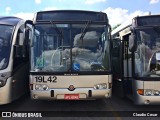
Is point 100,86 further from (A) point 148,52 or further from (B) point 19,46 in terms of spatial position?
(B) point 19,46

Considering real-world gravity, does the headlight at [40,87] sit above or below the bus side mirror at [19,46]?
below

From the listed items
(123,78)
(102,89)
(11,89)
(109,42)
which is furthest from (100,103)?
(11,89)

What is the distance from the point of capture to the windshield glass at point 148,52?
8.07m

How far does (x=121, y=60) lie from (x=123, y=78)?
2.15 feet

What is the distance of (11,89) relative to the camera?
27.4ft

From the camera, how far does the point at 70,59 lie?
815 centimetres

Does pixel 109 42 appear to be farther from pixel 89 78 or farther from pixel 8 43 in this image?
pixel 8 43

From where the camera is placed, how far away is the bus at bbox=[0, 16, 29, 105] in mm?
8172

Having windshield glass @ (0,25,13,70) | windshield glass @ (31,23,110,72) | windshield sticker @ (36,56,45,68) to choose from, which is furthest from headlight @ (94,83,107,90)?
windshield glass @ (0,25,13,70)

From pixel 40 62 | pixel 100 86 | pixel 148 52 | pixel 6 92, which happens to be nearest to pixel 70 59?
pixel 40 62

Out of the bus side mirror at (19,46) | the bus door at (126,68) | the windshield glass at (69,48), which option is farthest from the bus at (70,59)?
→ the bus door at (126,68)

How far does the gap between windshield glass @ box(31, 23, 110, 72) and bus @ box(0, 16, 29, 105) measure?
693 millimetres

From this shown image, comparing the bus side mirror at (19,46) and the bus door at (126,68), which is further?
the bus door at (126,68)

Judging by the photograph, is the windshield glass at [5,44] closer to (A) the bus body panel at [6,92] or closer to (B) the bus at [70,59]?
(A) the bus body panel at [6,92]
